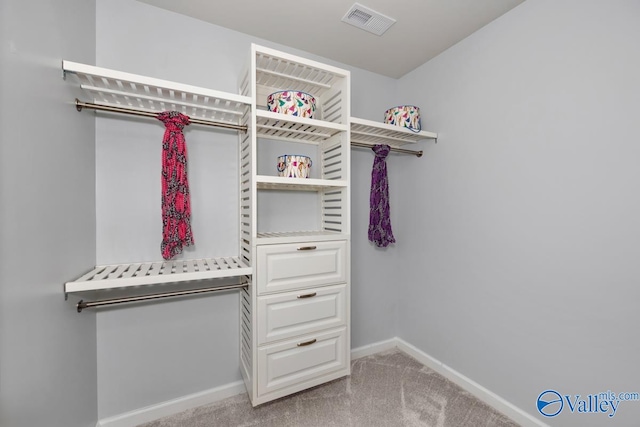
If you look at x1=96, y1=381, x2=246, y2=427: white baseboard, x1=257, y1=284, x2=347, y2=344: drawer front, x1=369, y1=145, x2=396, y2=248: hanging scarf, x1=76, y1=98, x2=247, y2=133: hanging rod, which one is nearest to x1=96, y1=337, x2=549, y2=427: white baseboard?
x1=96, y1=381, x2=246, y2=427: white baseboard

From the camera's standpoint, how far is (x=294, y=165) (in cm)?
158

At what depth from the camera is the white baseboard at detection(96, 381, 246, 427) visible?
1.46 m

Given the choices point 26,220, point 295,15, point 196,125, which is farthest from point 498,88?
point 26,220

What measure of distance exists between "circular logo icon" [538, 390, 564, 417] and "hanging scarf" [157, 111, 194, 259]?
208cm

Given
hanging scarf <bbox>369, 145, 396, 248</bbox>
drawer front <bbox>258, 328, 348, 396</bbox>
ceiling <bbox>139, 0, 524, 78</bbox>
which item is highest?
ceiling <bbox>139, 0, 524, 78</bbox>

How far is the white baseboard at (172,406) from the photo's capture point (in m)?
1.46

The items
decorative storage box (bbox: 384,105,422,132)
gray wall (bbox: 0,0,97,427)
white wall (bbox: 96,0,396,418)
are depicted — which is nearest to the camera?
gray wall (bbox: 0,0,97,427)

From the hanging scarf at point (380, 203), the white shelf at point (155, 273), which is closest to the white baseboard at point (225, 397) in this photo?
the white shelf at point (155, 273)

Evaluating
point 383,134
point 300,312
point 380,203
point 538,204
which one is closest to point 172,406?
point 300,312

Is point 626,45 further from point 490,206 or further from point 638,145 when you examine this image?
point 490,206

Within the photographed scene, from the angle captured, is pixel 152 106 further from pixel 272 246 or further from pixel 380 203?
pixel 380 203

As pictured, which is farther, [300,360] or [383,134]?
[383,134]

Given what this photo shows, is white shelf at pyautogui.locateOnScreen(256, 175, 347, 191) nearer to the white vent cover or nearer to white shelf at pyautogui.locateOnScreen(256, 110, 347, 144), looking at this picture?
white shelf at pyautogui.locateOnScreen(256, 110, 347, 144)

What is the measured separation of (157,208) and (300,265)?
0.89 m
